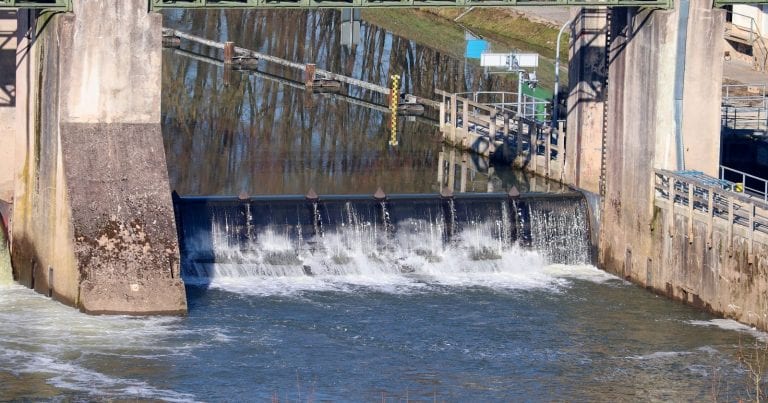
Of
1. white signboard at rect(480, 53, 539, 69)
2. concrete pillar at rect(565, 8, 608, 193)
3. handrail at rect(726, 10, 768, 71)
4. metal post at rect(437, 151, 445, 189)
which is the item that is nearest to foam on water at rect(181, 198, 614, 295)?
concrete pillar at rect(565, 8, 608, 193)

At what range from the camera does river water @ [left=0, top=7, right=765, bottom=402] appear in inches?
1267

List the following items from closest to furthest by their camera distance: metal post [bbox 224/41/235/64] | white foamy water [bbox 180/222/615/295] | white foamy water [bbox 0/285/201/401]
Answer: white foamy water [bbox 0/285/201/401] → white foamy water [bbox 180/222/615/295] → metal post [bbox 224/41/235/64]

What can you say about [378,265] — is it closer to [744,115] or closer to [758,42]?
[744,115]

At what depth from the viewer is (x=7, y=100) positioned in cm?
4172

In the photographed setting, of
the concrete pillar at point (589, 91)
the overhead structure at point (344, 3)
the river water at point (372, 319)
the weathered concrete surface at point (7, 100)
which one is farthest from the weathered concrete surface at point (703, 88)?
the weathered concrete surface at point (7, 100)

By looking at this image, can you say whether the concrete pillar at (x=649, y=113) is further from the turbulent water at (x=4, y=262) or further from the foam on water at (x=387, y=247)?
the turbulent water at (x=4, y=262)

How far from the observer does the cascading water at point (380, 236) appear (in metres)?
41.9

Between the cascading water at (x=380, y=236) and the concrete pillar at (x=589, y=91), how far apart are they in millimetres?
2041

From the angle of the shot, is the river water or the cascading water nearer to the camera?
the river water

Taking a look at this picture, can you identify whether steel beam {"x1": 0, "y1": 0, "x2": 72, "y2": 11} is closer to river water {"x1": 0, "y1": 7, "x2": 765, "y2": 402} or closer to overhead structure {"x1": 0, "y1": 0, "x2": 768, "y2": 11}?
overhead structure {"x1": 0, "y1": 0, "x2": 768, "y2": 11}

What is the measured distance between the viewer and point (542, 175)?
5200 centimetres

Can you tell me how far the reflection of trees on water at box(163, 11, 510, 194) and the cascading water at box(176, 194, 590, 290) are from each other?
4676 mm

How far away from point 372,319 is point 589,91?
12.7 metres

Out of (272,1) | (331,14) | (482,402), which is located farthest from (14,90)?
(331,14)
